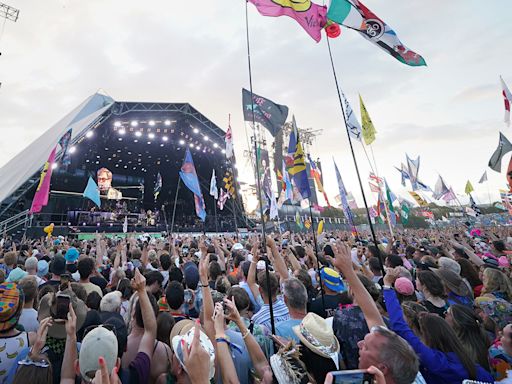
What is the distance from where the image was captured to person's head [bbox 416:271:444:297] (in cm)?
291

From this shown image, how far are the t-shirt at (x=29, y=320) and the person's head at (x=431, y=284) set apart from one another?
14.3 ft

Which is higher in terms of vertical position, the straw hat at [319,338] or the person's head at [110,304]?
the person's head at [110,304]

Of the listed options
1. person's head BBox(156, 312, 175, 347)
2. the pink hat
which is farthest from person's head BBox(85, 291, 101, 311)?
the pink hat

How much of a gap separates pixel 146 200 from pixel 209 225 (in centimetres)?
1068

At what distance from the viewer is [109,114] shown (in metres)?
19.3

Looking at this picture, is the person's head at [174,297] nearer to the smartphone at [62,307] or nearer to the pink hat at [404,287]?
the smartphone at [62,307]

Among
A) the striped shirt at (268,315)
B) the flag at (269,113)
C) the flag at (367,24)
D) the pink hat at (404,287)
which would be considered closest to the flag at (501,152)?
the flag at (367,24)

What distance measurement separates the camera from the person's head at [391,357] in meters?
1.28

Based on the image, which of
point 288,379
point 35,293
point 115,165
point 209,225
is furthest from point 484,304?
point 115,165

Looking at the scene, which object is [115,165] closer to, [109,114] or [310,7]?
[109,114]

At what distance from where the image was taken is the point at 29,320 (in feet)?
8.79

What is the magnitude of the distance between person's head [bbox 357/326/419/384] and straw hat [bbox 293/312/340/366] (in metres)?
0.21

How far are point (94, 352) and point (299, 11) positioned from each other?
5.92m

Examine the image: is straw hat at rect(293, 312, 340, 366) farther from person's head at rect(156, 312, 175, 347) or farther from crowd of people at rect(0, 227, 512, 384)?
person's head at rect(156, 312, 175, 347)
